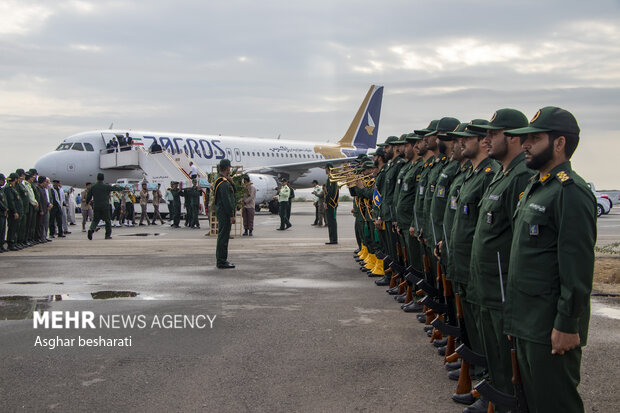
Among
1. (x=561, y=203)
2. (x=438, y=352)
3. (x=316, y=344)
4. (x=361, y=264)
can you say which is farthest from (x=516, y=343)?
(x=361, y=264)

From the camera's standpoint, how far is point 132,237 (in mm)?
18984

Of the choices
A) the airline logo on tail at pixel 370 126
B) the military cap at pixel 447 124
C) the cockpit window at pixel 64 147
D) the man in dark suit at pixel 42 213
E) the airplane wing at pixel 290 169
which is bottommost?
the man in dark suit at pixel 42 213

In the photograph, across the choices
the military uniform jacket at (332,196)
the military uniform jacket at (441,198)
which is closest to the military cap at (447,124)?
the military uniform jacket at (441,198)

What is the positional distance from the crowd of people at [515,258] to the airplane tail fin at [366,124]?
3749 cm

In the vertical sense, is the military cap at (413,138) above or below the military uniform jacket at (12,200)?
above

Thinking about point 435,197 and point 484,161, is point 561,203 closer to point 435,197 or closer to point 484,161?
point 484,161

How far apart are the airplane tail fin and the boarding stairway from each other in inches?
680

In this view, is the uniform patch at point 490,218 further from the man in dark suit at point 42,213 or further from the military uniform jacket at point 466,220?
the man in dark suit at point 42,213

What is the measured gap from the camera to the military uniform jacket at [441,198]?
595 cm

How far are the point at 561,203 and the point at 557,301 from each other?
0.47 meters

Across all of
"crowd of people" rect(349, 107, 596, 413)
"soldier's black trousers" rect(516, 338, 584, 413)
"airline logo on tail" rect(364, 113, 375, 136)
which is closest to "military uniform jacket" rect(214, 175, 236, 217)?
"crowd of people" rect(349, 107, 596, 413)

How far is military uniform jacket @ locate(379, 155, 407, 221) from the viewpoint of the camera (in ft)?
28.4

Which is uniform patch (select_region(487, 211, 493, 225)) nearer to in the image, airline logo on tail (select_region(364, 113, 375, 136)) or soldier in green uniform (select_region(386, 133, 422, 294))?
soldier in green uniform (select_region(386, 133, 422, 294))

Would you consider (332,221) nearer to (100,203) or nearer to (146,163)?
(100,203)
